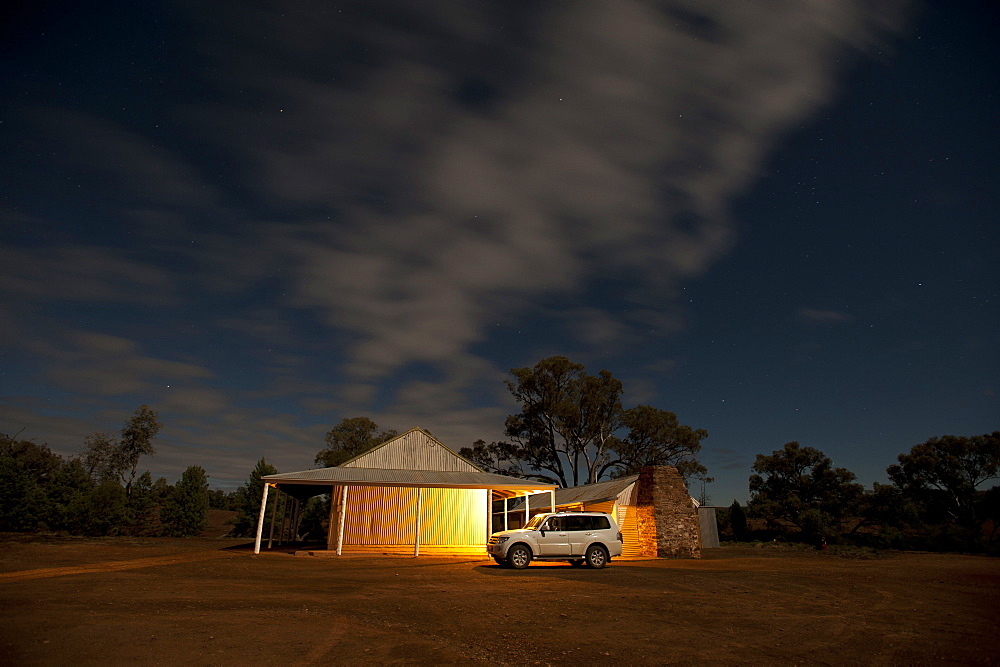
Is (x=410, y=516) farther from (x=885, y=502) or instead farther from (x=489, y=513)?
(x=885, y=502)

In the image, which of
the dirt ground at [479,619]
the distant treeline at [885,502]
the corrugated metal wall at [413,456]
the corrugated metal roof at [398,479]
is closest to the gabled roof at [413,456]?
the corrugated metal wall at [413,456]

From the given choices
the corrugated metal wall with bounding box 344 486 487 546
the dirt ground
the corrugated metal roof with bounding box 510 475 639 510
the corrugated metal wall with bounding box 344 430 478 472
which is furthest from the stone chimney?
the dirt ground

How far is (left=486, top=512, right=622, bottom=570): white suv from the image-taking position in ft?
56.7

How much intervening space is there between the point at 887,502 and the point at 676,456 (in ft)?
56.0

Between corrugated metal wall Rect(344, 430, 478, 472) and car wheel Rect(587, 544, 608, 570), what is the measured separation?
44.7ft

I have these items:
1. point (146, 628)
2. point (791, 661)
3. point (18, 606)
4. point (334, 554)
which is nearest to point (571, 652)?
point (791, 661)

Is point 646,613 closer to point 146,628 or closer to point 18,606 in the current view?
point 146,628

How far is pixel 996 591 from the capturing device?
1274cm

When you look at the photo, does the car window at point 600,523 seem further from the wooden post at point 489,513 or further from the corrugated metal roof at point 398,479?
the wooden post at point 489,513

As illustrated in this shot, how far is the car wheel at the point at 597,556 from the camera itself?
17891 mm

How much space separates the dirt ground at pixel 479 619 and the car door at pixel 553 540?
9.02 ft

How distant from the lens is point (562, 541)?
57.8 feet

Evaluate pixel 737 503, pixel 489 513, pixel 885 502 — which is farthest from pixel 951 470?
pixel 489 513

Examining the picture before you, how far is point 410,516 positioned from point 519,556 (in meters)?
11.2
